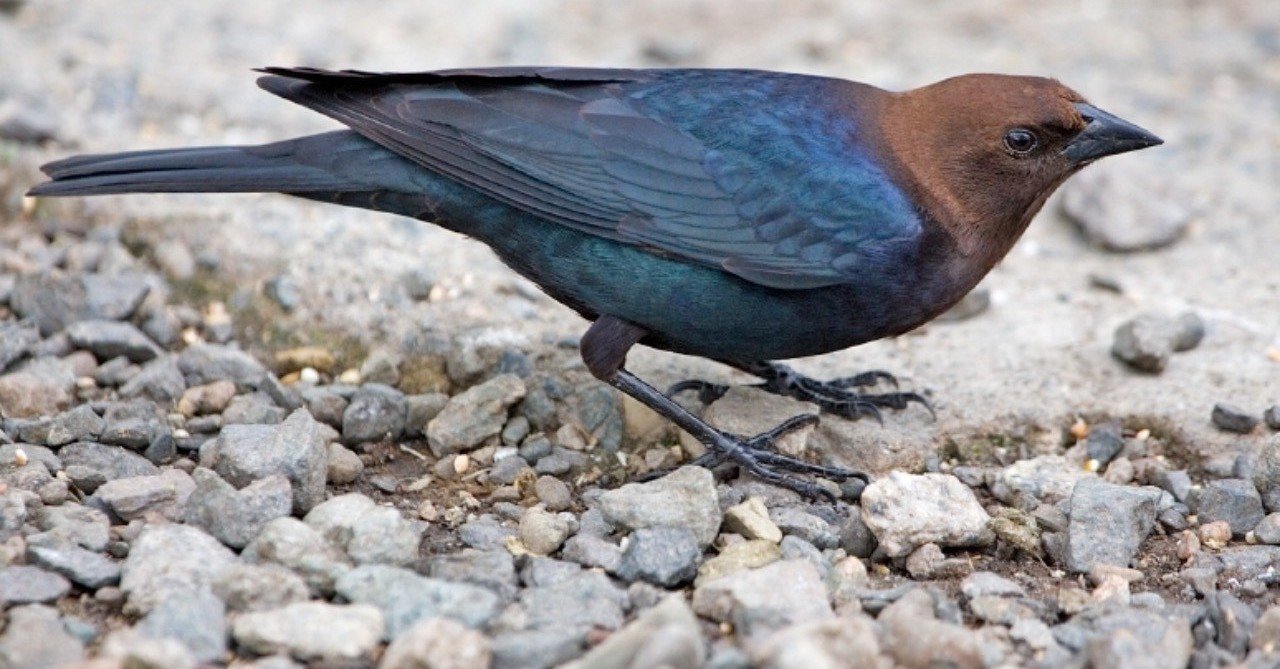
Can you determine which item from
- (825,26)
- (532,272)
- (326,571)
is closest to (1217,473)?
(532,272)

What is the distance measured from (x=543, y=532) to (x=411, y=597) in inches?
25.5

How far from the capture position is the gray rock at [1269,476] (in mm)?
4336

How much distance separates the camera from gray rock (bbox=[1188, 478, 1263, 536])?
432cm

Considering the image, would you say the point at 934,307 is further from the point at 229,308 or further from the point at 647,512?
the point at 229,308

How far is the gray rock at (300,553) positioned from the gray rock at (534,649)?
0.46m

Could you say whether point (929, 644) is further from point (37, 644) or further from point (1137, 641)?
point (37, 644)

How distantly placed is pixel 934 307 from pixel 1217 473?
1026 mm

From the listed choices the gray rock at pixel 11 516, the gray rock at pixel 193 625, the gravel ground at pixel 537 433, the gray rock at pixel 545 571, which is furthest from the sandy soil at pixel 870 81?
the gray rock at pixel 193 625

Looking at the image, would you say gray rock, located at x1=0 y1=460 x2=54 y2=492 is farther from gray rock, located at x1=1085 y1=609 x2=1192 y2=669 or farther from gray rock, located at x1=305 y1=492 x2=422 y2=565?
gray rock, located at x1=1085 y1=609 x2=1192 y2=669

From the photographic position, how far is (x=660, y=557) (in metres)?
3.79

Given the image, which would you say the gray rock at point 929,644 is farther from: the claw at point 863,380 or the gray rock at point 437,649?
the claw at point 863,380

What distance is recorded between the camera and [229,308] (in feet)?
18.1

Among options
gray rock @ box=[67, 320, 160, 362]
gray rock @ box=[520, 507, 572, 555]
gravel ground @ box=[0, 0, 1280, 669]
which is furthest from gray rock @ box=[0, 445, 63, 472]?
gray rock @ box=[520, 507, 572, 555]

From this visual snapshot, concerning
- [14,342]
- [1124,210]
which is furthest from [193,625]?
[1124,210]
